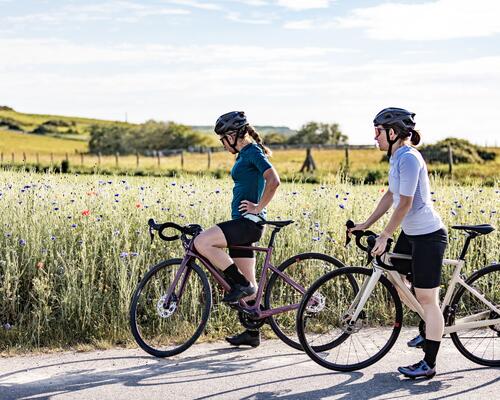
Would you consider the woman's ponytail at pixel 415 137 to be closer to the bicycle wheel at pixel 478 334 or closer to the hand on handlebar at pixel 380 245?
the hand on handlebar at pixel 380 245

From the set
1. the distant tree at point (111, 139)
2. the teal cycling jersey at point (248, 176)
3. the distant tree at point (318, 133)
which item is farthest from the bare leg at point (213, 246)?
the distant tree at point (111, 139)

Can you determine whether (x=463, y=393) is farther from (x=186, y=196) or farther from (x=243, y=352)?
(x=186, y=196)

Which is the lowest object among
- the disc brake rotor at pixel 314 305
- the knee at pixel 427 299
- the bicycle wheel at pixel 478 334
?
the bicycle wheel at pixel 478 334

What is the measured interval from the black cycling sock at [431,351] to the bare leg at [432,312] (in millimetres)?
32

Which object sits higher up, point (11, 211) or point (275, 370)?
point (11, 211)

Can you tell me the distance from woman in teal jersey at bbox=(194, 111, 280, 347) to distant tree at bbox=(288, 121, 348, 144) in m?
53.1

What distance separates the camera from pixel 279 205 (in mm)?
10031

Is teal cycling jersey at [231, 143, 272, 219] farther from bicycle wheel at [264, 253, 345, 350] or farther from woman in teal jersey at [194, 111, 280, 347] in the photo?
bicycle wheel at [264, 253, 345, 350]

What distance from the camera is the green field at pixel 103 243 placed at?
7.39 meters

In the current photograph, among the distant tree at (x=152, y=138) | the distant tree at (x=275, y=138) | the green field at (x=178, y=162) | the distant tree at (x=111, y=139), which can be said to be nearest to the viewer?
the green field at (x=178, y=162)

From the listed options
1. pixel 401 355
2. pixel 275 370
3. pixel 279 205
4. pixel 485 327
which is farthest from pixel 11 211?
pixel 485 327

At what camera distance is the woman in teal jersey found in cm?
648

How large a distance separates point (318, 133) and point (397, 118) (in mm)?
54338

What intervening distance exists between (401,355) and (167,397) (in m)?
2.16
